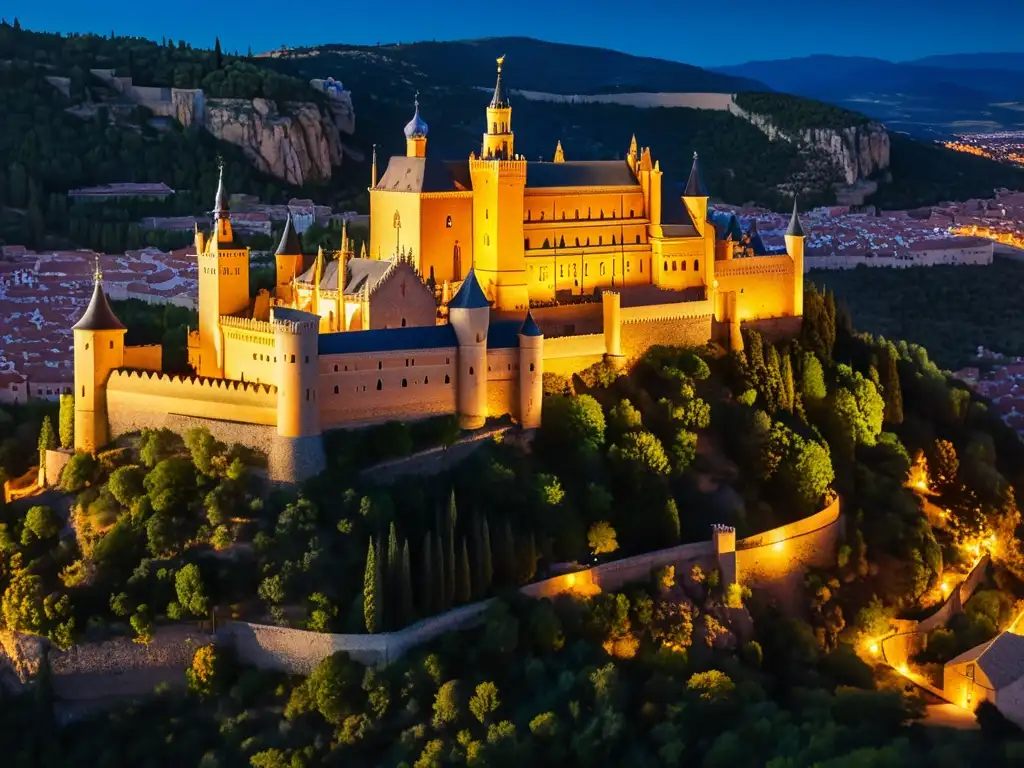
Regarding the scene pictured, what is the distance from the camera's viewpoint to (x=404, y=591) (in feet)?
128

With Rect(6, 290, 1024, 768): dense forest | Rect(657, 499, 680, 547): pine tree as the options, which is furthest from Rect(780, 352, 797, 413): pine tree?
Rect(657, 499, 680, 547): pine tree

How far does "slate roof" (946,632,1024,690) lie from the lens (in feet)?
135

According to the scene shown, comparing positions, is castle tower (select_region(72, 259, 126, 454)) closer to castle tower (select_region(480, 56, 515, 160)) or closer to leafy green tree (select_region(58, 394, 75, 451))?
leafy green tree (select_region(58, 394, 75, 451))

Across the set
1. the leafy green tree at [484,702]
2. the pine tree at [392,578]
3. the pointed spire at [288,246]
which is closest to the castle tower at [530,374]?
the pine tree at [392,578]

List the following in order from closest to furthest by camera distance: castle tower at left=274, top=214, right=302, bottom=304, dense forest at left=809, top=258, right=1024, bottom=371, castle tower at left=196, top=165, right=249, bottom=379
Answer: castle tower at left=196, top=165, right=249, bottom=379
castle tower at left=274, top=214, right=302, bottom=304
dense forest at left=809, top=258, right=1024, bottom=371

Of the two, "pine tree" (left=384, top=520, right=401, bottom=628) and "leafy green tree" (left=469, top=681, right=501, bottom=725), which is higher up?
"pine tree" (left=384, top=520, right=401, bottom=628)

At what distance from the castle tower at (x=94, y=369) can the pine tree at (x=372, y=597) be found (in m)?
8.43

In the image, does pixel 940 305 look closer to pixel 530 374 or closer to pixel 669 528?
pixel 669 528

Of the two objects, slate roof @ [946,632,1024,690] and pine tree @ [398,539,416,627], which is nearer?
pine tree @ [398,539,416,627]

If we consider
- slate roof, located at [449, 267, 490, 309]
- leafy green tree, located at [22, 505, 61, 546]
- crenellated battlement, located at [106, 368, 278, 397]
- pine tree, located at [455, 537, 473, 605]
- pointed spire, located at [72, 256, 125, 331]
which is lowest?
pine tree, located at [455, 537, 473, 605]

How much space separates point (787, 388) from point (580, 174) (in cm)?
830

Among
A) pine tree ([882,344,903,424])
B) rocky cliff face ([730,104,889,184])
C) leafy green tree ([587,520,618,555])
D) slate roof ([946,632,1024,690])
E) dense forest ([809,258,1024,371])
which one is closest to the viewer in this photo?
slate roof ([946,632,1024,690])

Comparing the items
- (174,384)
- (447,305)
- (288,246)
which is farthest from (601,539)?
(288,246)

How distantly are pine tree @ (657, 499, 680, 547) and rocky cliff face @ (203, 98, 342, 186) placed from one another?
57347mm
